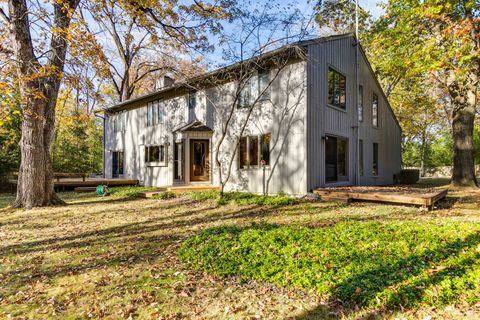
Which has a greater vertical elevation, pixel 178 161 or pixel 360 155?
pixel 360 155

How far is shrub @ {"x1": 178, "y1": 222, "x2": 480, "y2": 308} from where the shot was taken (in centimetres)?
325

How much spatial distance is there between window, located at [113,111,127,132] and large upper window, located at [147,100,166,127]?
302cm

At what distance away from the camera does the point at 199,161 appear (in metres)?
14.4

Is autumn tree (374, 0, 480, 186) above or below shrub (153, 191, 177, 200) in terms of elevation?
above

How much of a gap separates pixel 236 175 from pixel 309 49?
5.67m

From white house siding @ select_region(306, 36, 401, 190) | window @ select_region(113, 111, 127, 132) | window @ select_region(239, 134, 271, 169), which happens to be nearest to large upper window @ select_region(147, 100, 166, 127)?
window @ select_region(113, 111, 127, 132)

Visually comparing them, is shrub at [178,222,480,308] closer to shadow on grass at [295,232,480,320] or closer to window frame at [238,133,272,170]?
shadow on grass at [295,232,480,320]

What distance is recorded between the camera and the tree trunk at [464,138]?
13453 millimetres

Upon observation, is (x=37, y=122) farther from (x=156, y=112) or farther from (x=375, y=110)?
(x=375, y=110)

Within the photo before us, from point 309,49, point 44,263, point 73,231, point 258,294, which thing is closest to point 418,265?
point 258,294

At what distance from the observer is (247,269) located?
161 inches

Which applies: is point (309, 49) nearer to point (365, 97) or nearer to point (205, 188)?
point (365, 97)

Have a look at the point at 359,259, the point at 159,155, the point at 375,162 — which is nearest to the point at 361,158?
the point at 375,162

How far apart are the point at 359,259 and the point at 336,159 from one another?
871 cm
